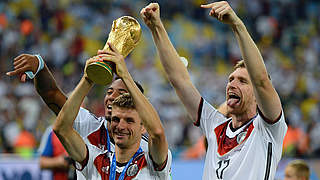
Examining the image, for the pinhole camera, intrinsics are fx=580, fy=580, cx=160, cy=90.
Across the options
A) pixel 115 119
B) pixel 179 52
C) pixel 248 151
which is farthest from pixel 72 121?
pixel 179 52

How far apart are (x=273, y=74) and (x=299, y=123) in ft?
6.90

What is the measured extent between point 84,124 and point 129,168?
2.06 ft

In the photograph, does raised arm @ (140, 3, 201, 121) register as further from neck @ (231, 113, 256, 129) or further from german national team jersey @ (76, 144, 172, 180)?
german national team jersey @ (76, 144, 172, 180)

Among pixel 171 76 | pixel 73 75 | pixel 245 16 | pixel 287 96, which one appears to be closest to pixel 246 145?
pixel 171 76

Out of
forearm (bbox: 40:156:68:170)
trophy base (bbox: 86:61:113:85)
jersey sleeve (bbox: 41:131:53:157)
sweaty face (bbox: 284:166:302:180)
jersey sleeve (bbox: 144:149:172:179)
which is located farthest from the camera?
jersey sleeve (bbox: 41:131:53:157)

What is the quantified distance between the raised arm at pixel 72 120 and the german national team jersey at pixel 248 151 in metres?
0.83

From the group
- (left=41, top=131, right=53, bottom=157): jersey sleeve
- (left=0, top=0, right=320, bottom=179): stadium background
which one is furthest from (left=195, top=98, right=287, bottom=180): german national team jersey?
(left=0, top=0, right=320, bottom=179): stadium background

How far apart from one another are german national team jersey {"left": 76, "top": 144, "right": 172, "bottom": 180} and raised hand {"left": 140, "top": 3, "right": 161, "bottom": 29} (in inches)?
31.8

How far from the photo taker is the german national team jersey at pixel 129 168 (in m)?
3.43

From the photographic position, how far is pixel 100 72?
10.0 feet

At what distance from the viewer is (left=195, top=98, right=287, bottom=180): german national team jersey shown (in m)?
3.43

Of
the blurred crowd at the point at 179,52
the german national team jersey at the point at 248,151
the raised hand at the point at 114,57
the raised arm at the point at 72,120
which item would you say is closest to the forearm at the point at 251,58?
the german national team jersey at the point at 248,151

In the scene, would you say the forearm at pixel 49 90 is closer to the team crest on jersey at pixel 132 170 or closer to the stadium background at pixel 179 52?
the team crest on jersey at pixel 132 170

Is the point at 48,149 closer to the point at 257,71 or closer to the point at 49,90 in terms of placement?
the point at 49,90
